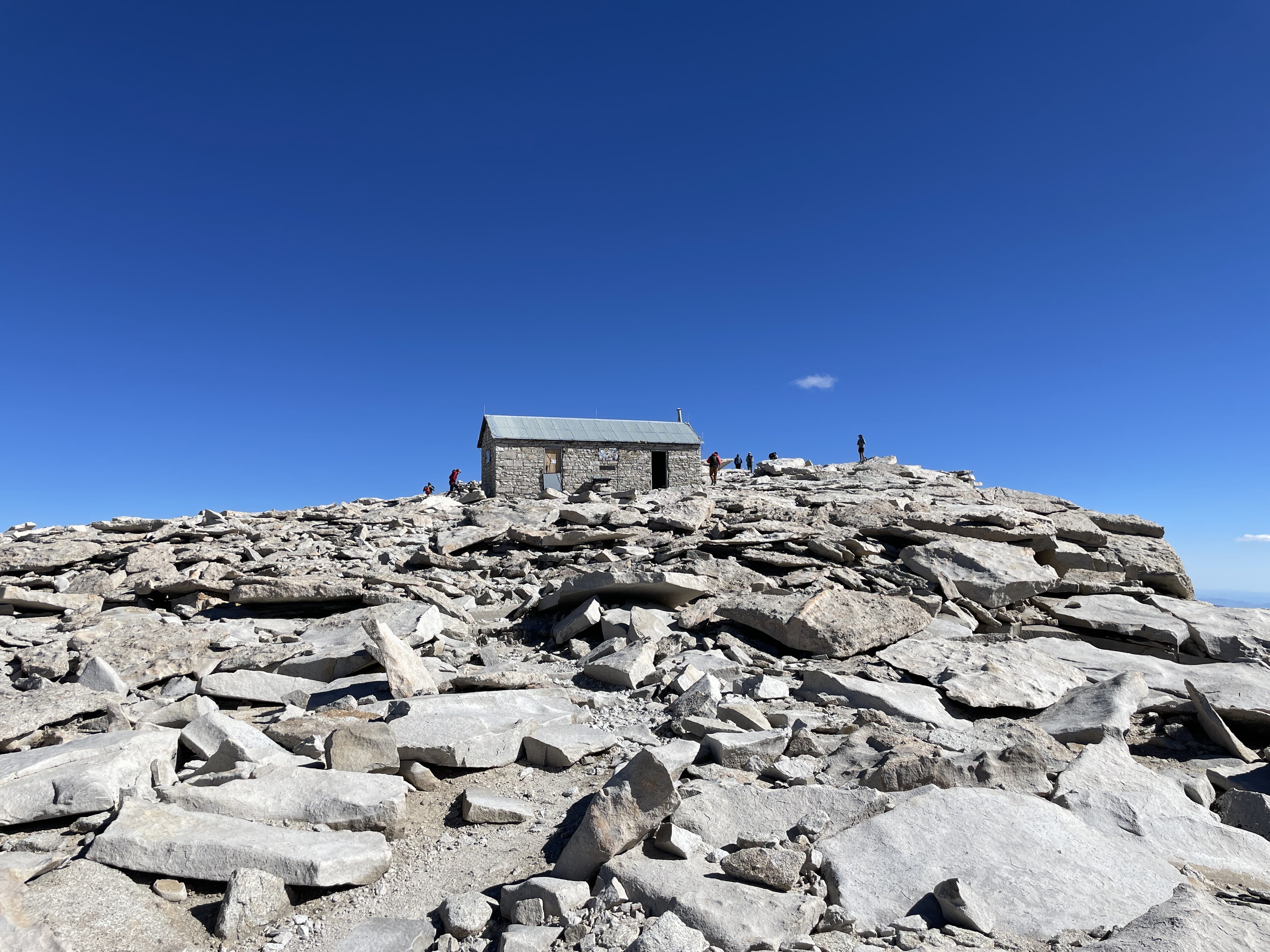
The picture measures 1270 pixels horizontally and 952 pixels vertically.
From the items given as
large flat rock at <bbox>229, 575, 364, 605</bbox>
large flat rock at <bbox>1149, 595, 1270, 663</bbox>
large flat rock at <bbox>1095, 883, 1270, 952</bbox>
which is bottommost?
large flat rock at <bbox>1095, 883, 1270, 952</bbox>

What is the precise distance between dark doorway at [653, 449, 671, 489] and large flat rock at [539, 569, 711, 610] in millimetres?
20199

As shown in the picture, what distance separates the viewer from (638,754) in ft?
12.4

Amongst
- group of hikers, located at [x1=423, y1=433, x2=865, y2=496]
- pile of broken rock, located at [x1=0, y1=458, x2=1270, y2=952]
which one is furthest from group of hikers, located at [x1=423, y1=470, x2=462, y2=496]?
pile of broken rock, located at [x1=0, y1=458, x2=1270, y2=952]

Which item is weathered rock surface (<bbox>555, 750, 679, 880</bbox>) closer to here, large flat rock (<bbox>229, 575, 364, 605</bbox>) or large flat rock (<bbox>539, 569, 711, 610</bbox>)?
large flat rock (<bbox>539, 569, 711, 610</bbox>)

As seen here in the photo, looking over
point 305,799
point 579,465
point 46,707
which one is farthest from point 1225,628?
point 579,465

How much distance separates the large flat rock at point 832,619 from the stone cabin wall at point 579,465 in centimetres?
1820

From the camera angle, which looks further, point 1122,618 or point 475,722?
point 1122,618

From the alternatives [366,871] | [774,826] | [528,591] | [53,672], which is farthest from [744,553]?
[53,672]

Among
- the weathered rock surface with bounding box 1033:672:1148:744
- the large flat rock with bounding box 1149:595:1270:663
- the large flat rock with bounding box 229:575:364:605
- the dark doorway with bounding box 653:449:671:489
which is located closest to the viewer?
the weathered rock surface with bounding box 1033:672:1148:744

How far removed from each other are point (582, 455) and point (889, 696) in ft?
74.0

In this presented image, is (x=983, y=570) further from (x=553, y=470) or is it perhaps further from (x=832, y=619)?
(x=553, y=470)

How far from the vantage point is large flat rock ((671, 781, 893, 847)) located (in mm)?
3814

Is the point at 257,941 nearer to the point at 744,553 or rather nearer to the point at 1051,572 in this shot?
the point at 744,553

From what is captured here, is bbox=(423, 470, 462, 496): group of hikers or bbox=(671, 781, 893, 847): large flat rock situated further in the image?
bbox=(423, 470, 462, 496): group of hikers
